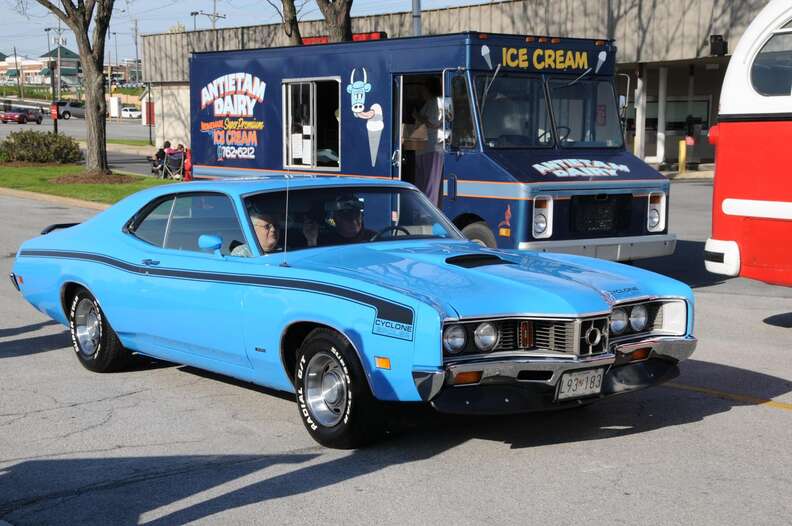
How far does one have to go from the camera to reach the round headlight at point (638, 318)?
6133mm

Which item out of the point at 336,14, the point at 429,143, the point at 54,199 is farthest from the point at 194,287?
the point at 54,199

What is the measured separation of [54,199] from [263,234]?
742 inches

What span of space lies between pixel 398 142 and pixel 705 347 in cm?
542

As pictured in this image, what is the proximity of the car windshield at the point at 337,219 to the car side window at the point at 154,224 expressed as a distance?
3.19 feet

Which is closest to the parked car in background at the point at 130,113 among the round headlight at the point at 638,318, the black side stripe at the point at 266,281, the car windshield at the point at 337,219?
the black side stripe at the point at 266,281

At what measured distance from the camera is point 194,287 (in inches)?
270

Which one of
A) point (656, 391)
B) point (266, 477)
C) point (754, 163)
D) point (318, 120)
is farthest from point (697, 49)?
point (266, 477)

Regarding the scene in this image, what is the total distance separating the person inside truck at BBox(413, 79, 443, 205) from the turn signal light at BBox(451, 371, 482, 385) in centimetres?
766

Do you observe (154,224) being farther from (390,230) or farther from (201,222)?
(390,230)

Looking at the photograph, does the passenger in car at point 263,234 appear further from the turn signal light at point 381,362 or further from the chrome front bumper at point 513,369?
the chrome front bumper at point 513,369

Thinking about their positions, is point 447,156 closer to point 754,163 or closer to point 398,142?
point 398,142

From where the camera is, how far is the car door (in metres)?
6.63

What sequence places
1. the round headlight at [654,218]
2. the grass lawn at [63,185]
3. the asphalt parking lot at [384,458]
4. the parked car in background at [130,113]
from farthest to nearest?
the parked car in background at [130,113]
the grass lawn at [63,185]
the round headlight at [654,218]
the asphalt parking lot at [384,458]

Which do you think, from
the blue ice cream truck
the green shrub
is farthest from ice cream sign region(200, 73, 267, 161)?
the green shrub
